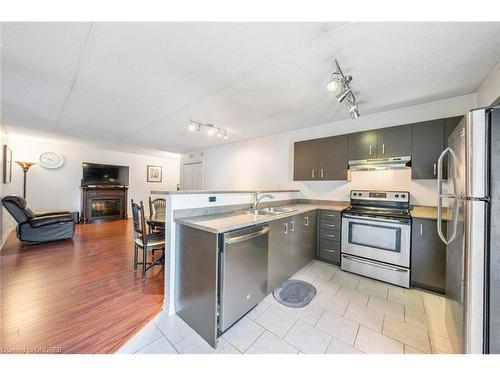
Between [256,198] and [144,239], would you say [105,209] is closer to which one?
[144,239]

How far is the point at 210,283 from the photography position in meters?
1.37

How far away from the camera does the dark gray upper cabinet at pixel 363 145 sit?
261 cm

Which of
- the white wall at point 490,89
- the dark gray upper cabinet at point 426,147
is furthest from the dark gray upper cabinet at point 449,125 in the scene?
the white wall at point 490,89

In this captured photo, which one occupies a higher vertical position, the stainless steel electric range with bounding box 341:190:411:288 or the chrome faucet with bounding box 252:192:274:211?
the chrome faucet with bounding box 252:192:274:211

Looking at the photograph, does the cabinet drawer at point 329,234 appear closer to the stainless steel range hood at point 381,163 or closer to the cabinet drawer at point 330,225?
the cabinet drawer at point 330,225

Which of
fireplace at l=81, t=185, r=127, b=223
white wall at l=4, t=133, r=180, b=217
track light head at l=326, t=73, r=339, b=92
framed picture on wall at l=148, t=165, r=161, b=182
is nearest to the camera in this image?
track light head at l=326, t=73, r=339, b=92

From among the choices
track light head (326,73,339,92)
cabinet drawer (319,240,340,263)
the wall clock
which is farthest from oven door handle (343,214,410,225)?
the wall clock

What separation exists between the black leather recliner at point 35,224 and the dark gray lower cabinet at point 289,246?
4.37m

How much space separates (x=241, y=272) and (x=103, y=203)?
6203mm

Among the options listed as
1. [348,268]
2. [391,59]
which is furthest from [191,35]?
[348,268]

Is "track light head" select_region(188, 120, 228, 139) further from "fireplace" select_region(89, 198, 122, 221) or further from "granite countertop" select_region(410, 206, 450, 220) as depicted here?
"fireplace" select_region(89, 198, 122, 221)

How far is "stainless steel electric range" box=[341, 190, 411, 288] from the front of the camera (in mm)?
2168

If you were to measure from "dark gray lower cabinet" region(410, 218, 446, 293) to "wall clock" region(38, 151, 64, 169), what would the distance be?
807 centimetres

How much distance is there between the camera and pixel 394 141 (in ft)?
8.09
